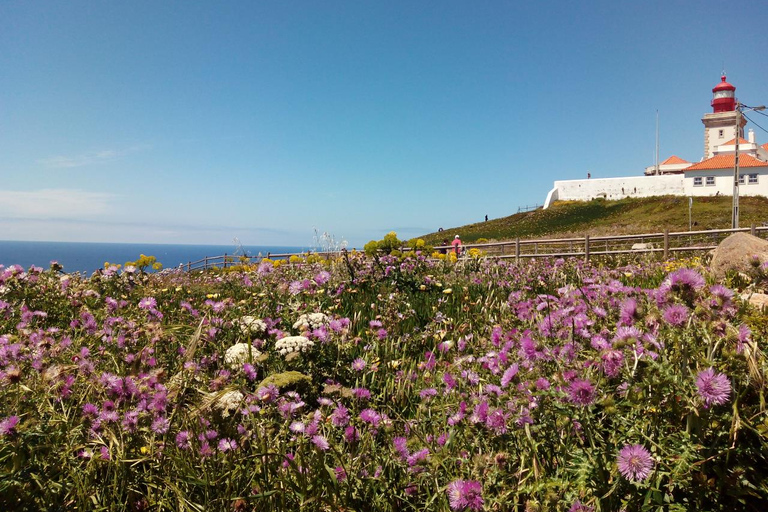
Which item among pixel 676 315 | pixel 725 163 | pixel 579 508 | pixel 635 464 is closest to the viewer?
pixel 635 464

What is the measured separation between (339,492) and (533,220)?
57520 millimetres

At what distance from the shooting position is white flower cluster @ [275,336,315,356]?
3148 millimetres

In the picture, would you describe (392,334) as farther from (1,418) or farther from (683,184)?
(683,184)

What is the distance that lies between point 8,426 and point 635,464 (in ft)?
6.82

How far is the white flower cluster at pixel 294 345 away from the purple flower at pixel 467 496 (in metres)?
1.78

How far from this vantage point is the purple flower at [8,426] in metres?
1.61

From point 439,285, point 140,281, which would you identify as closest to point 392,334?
point 439,285

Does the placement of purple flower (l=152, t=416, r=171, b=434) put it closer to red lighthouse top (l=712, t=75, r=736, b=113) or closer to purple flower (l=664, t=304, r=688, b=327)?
purple flower (l=664, t=304, r=688, b=327)

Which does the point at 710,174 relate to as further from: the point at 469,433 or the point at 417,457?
the point at 417,457

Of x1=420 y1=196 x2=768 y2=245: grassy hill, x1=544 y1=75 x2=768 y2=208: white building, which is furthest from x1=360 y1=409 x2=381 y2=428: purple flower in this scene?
x1=544 y1=75 x2=768 y2=208: white building

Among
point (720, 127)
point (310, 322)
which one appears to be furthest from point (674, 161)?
point (310, 322)

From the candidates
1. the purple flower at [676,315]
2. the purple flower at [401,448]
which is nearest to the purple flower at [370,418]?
the purple flower at [401,448]

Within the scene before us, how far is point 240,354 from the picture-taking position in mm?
3025

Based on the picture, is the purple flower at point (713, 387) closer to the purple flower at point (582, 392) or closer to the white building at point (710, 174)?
the purple flower at point (582, 392)
